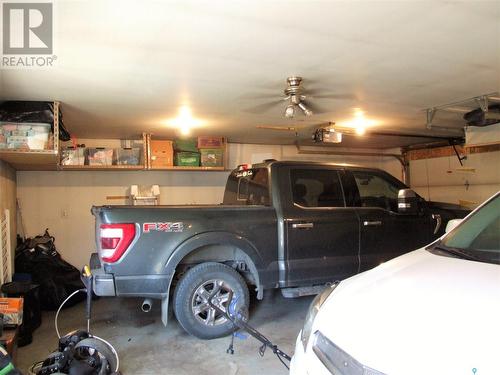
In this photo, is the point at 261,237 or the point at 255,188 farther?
the point at 255,188

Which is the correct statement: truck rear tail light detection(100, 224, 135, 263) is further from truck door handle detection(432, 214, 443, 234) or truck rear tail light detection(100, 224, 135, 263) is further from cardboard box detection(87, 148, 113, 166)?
truck door handle detection(432, 214, 443, 234)

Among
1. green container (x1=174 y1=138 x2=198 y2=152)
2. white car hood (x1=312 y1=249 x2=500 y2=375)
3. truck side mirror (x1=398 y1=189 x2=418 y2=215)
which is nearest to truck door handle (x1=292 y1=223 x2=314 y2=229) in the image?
truck side mirror (x1=398 y1=189 x2=418 y2=215)

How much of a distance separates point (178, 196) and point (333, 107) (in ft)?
11.8

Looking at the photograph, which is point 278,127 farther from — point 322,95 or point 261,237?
point 261,237

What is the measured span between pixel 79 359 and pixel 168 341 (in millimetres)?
1176

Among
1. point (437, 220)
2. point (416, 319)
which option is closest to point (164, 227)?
point (416, 319)

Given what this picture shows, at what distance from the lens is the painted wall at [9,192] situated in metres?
4.66

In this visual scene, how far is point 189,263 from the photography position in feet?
13.0

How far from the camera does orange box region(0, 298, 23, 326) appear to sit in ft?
11.0

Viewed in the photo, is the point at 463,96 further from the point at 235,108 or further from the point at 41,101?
the point at 41,101

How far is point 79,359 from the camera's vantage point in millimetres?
2752

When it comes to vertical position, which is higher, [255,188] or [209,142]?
[209,142]

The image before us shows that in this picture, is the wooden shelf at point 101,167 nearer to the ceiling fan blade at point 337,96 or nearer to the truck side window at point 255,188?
the truck side window at point 255,188
